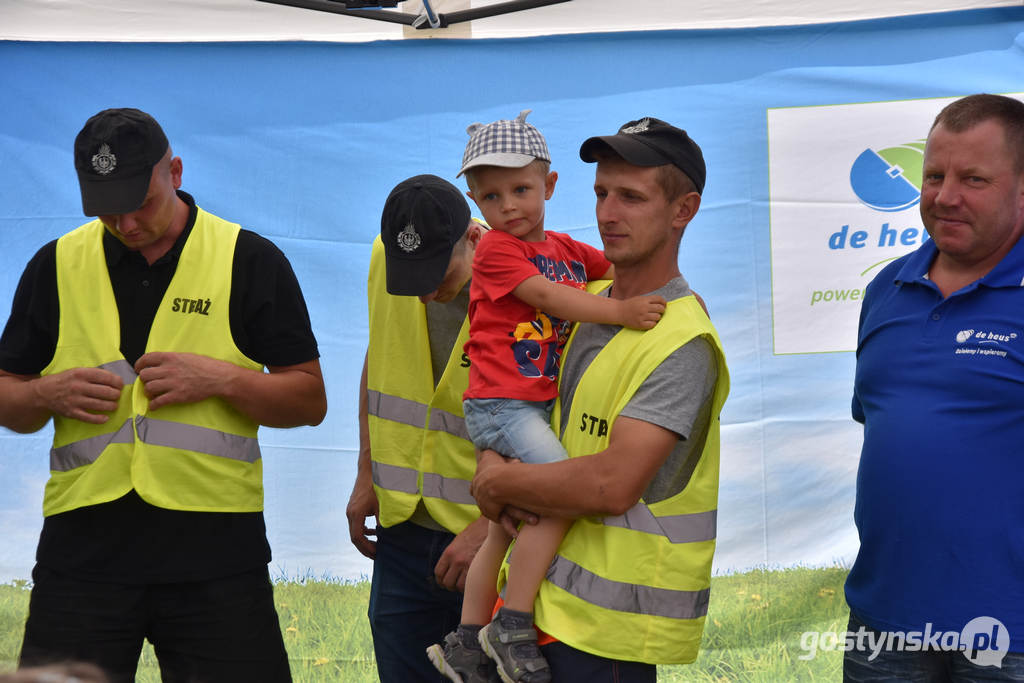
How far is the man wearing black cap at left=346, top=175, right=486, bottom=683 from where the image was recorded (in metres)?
2.77

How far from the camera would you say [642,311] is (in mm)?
2135

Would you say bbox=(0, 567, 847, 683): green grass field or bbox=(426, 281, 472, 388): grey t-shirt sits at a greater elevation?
bbox=(426, 281, 472, 388): grey t-shirt

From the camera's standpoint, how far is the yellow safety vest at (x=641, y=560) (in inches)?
80.7

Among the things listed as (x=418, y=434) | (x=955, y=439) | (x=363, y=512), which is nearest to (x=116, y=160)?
(x=418, y=434)

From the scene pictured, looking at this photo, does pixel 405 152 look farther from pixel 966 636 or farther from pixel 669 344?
pixel 966 636

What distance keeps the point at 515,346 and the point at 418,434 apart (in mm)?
619

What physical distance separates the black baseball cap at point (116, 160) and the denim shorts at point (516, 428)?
3.69 feet

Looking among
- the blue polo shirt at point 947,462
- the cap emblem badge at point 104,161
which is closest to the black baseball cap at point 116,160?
the cap emblem badge at point 104,161

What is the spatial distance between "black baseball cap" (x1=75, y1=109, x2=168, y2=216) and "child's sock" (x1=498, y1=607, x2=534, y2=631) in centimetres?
149

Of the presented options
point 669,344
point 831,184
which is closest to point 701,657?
point 831,184

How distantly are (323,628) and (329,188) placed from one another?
6.56 ft

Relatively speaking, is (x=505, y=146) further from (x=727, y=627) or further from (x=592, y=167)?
(x=727, y=627)

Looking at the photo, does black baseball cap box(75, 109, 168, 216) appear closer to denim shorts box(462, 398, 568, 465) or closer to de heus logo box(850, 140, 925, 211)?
denim shorts box(462, 398, 568, 465)

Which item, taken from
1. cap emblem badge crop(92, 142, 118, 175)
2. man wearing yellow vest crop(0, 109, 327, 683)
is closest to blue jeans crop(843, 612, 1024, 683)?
man wearing yellow vest crop(0, 109, 327, 683)
